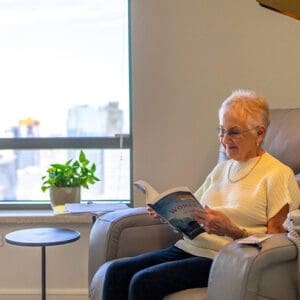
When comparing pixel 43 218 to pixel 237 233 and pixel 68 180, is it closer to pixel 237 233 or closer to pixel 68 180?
pixel 68 180

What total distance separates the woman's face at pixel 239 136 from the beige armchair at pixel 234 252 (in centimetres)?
33

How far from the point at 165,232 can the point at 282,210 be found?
0.59m

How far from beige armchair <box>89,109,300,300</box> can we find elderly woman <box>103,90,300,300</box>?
0.08 m

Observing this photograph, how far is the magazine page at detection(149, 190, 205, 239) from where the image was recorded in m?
1.78

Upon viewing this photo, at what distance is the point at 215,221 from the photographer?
181cm

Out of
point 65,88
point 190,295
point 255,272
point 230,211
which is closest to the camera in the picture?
point 255,272

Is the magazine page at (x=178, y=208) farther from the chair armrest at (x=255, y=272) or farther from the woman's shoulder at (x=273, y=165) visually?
the woman's shoulder at (x=273, y=165)

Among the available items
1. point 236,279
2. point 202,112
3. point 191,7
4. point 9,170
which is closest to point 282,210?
point 236,279

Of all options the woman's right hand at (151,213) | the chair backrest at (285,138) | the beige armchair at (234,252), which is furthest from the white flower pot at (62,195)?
the chair backrest at (285,138)

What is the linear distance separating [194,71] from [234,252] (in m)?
1.48

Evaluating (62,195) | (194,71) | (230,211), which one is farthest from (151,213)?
(194,71)

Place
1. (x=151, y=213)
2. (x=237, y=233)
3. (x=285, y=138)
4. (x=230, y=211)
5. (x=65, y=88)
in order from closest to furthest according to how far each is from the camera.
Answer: (x=237, y=233) → (x=230, y=211) → (x=151, y=213) → (x=285, y=138) → (x=65, y=88)

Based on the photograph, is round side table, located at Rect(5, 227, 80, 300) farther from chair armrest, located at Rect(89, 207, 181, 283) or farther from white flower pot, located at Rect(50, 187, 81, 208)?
white flower pot, located at Rect(50, 187, 81, 208)

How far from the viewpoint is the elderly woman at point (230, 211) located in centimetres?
183
